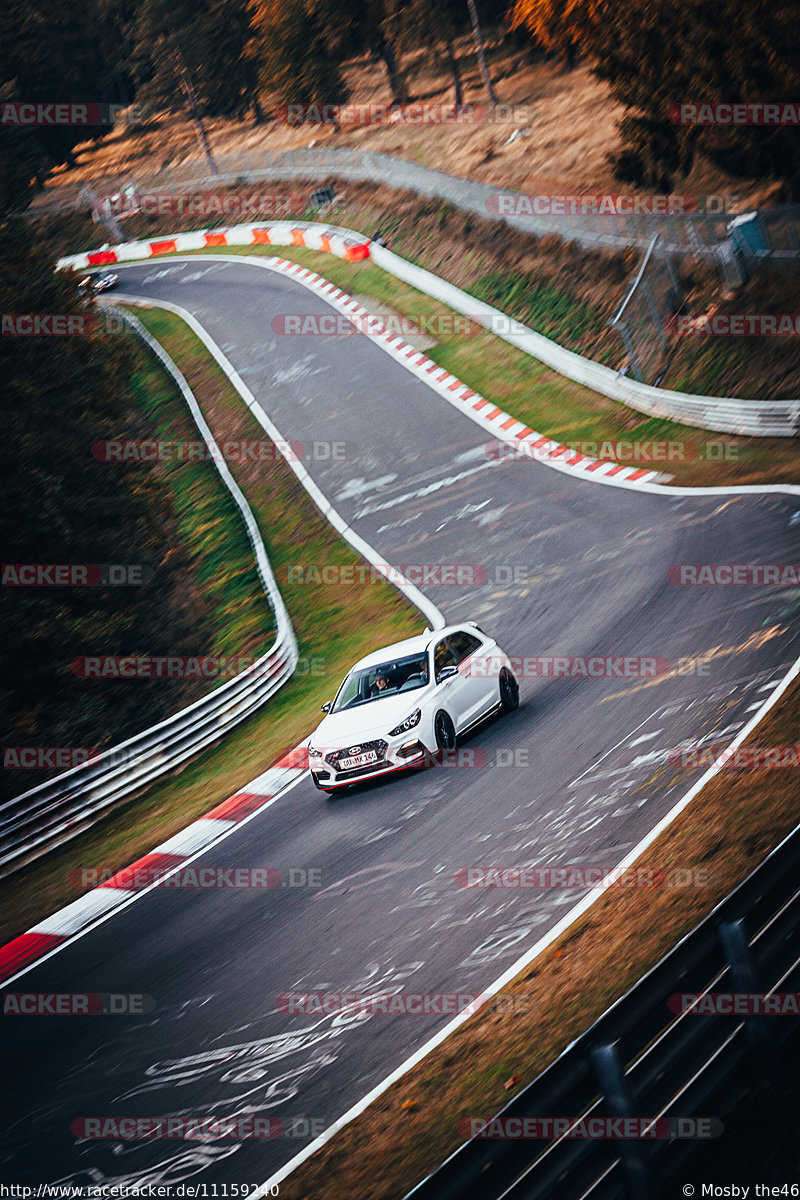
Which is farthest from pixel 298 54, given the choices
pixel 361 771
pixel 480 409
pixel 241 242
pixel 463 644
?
pixel 361 771

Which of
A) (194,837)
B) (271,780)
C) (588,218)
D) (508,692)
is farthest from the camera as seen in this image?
(588,218)

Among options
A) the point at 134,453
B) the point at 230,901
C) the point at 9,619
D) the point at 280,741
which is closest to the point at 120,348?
the point at 134,453

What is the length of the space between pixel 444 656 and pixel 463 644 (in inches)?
18.5

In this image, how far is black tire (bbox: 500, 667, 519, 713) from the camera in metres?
14.7

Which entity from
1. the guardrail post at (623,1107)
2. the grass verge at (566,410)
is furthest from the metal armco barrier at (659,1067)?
the grass verge at (566,410)

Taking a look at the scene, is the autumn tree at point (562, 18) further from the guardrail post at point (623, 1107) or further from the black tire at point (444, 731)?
the guardrail post at point (623, 1107)

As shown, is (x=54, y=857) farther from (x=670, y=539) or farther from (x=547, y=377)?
(x=547, y=377)

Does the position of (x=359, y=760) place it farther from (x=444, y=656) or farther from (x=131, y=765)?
(x=131, y=765)

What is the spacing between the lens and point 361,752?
1320cm

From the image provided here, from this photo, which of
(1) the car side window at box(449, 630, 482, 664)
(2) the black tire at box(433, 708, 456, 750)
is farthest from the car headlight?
(1) the car side window at box(449, 630, 482, 664)

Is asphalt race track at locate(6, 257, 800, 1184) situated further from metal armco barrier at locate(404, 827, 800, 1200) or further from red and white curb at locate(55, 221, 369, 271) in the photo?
red and white curb at locate(55, 221, 369, 271)

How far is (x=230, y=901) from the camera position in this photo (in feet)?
37.6

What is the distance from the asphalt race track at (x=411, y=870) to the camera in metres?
7.91

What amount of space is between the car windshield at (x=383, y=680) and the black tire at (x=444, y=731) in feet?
1.58
